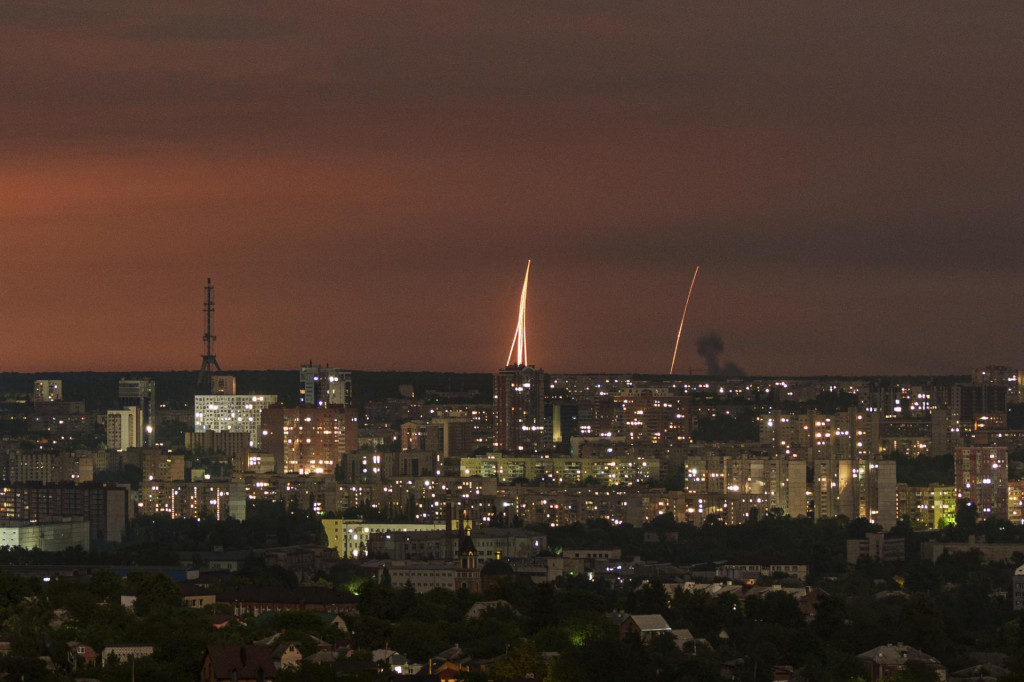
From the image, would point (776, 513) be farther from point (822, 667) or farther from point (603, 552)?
point (822, 667)

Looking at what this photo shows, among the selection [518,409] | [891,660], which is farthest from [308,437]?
[891,660]

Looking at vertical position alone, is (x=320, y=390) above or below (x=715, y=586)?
above

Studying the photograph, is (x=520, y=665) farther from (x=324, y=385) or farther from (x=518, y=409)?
(x=324, y=385)

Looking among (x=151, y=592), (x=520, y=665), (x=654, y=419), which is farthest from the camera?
(x=654, y=419)

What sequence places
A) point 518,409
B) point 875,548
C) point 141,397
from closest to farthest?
point 875,548
point 518,409
point 141,397

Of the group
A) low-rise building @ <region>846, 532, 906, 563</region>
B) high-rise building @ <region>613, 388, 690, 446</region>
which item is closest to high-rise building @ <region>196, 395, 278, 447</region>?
high-rise building @ <region>613, 388, 690, 446</region>

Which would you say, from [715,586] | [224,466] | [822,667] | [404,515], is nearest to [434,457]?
[224,466]
